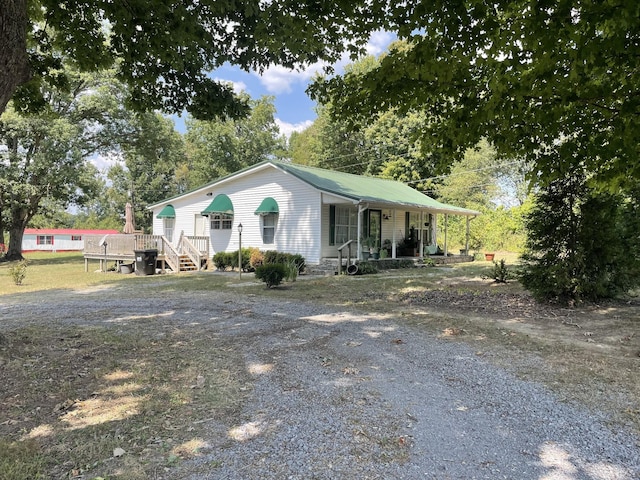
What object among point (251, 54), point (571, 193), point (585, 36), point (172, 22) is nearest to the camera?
point (585, 36)

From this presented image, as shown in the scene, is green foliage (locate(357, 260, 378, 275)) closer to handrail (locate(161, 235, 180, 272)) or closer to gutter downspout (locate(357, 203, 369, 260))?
gutter downspout (locate(357, 203, 369, 260))

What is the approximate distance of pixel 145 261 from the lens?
634 inches

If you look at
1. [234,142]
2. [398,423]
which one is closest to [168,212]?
[234,142]

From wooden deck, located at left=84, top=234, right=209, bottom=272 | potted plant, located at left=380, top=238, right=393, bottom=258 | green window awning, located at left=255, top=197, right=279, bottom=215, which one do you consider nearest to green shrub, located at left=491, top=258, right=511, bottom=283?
potted plant, located at left=380, top=238, right=393, bottom=258

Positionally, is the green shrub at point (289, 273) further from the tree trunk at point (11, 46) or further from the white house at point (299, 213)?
the tree trunk at point (11, 46)

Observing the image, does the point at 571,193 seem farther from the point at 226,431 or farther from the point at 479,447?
the point at 226,431

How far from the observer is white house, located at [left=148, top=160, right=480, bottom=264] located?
16.3 metres

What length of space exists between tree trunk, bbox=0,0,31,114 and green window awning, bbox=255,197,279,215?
13455 millimetres

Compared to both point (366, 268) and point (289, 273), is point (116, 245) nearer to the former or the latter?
point (289, 273)

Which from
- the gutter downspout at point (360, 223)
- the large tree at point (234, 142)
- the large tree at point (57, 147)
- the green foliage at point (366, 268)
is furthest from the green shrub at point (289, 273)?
the large tree at point (234, 142)

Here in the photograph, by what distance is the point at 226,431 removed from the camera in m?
3.06

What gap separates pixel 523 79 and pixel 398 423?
3982 millimetres

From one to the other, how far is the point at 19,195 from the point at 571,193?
2714 cm

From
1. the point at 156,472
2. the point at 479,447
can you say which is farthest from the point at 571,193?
the point at 156,472
